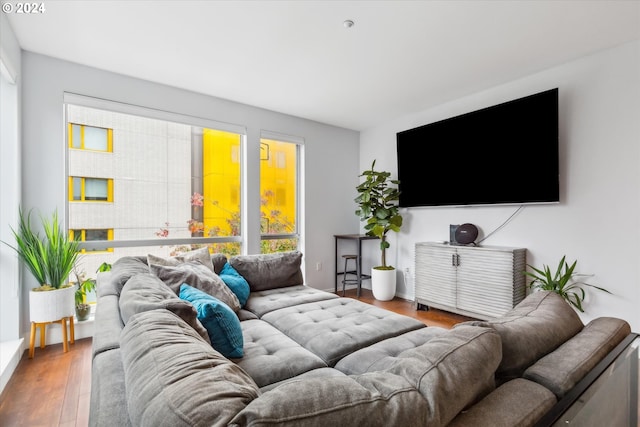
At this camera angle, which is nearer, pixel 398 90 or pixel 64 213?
pixel 64 213

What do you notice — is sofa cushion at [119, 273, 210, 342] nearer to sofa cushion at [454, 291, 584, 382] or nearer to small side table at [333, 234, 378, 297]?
sofa cushion at [454, 291, 584, 382]

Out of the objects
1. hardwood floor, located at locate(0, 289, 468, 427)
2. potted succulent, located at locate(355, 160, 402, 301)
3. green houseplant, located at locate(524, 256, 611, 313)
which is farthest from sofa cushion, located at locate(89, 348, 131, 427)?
potted succulent, located at locate(355, 160, 402, 301)

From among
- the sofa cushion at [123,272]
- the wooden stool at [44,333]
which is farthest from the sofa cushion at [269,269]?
the wooden stool at [44,333]

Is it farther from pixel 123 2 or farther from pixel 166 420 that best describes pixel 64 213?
pixel 166 420

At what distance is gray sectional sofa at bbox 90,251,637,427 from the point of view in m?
0.56

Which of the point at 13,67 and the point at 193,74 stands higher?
the point at 193,74

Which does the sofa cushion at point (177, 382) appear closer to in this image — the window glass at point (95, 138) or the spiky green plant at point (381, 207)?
the window glass at point (95, 138)

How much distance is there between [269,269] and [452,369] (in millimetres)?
2438

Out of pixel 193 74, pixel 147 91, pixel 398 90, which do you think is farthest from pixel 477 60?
pixel 147 91

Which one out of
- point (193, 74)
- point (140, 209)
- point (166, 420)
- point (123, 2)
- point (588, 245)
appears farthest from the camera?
point (140, 209)

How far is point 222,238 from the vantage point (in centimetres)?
384

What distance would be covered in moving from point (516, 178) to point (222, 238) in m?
3.30

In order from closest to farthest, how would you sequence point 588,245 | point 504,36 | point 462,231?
point 504,36 < point 588,245 < point 462,231

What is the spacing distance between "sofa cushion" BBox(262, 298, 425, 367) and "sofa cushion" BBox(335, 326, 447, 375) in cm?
7
